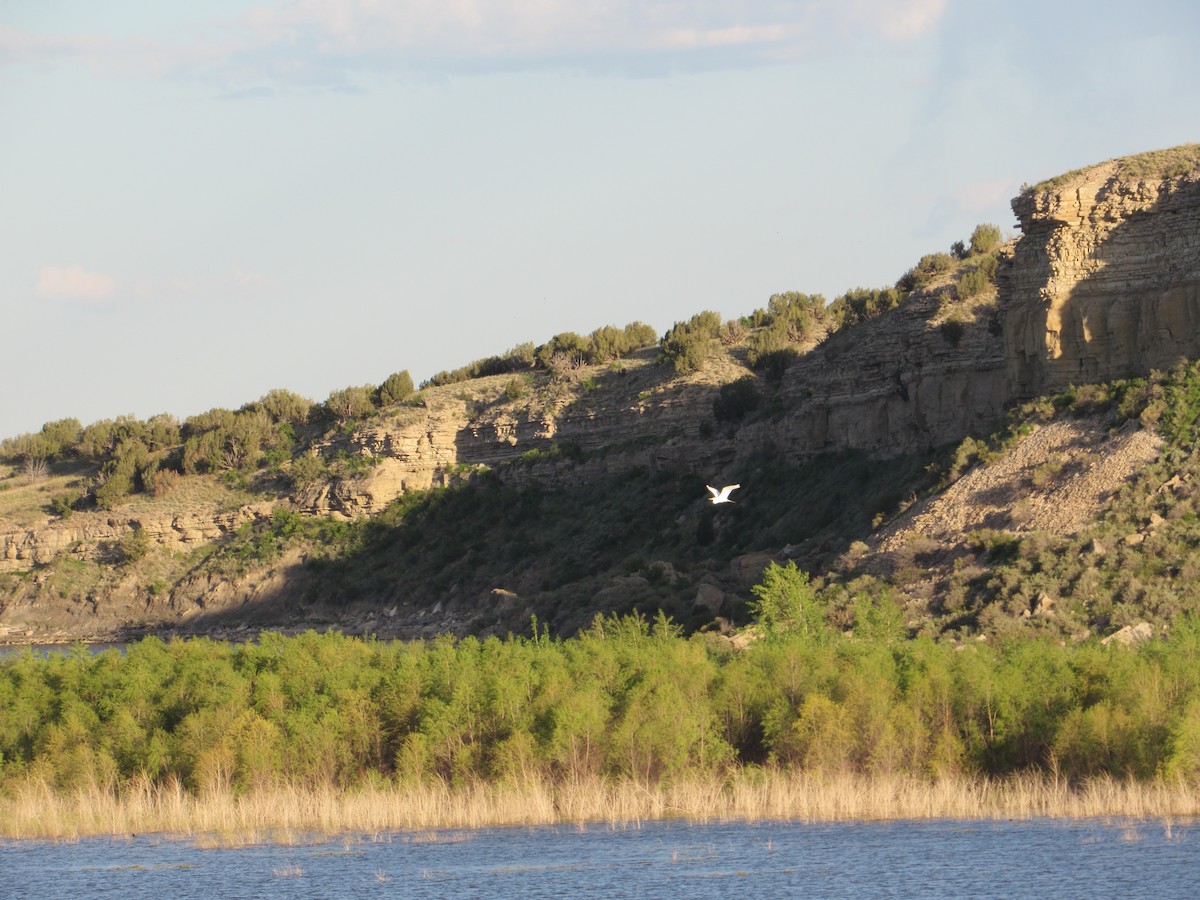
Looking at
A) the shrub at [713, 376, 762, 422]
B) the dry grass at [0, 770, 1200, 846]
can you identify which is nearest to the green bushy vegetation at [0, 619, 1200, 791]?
the dry grass at [0, 770, 1200, 846]

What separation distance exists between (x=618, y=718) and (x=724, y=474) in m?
41.4

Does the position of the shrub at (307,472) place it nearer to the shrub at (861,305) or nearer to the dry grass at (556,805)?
the shrub at (861,305)

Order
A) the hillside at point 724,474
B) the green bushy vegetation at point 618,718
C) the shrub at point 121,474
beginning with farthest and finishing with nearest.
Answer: the shrub at point 121,474
the hillside at point 724,474
the green bushy vegetation at point 618,718

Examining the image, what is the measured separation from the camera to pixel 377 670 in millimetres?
28062

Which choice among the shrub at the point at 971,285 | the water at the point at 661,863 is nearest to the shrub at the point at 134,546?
the shrub at the point at 971,285

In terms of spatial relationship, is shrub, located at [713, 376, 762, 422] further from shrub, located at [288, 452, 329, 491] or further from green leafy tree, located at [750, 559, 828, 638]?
green leafy tree, located at [750, 559, 828, 638]

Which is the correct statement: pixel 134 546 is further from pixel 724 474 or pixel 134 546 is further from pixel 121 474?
pixel 724 474

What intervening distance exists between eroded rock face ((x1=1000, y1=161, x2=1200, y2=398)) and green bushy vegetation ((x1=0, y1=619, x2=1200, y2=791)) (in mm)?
18919

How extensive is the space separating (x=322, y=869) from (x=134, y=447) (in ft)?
248

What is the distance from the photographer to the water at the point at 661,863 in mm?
19281

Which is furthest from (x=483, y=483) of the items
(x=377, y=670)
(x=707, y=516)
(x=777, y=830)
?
(x=777, y=830)

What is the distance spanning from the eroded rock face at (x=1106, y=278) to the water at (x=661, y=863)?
81.9 feet

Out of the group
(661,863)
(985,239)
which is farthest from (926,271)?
(661,863)

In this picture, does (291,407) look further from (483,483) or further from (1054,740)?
(1054,740)
